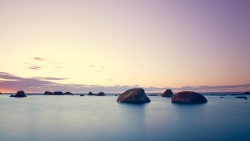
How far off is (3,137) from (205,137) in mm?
12466

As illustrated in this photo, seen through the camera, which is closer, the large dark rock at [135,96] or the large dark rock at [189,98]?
the large dark rock at [189,98]

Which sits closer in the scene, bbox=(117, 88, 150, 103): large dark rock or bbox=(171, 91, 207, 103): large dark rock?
bbox=(171, 91, 207, 103): large dark rock

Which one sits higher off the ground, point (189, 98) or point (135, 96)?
point (135, 96)

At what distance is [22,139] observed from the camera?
976cm

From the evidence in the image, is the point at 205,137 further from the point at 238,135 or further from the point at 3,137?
the point at 3,137

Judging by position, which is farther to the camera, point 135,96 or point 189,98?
point 135,96

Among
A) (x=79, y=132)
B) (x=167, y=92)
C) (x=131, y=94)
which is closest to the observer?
(x=79, y=132)

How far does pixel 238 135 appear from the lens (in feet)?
33.7

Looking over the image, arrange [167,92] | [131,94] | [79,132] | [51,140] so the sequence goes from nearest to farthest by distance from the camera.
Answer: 1. [51,140]
2. [79,132]
3. [131,94]
4. [167,92]

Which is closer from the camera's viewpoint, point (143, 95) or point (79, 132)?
point (79, 132)

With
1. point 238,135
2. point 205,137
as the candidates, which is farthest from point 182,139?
point 238,135

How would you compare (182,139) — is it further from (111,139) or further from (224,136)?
(111,139)

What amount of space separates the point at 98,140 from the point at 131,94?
29.8 m

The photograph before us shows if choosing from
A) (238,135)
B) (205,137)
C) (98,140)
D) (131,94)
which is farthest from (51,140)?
(131,94)
